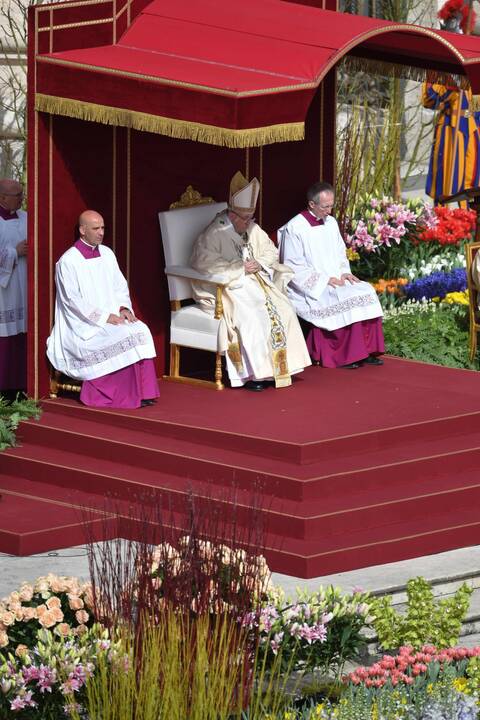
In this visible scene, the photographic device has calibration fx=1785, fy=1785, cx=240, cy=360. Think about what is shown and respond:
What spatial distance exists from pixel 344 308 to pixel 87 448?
8.00 ft

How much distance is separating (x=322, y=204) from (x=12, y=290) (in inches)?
88.7

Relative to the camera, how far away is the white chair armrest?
11.6 m

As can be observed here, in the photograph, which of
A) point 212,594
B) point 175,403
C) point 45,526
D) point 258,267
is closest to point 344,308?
point 258,267

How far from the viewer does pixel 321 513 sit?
988 cm

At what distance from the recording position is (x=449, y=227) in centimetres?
1585

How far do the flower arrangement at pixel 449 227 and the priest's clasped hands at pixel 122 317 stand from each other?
→ 4752mm

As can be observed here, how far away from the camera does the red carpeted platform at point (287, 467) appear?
9.85 m

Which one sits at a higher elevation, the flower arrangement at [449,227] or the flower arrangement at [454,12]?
the flower arrangement at [454,12]

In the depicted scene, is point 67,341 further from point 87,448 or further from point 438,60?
point 438,60

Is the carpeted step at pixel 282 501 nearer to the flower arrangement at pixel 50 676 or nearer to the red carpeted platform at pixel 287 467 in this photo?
the red carpeted platform at pixel 287 467

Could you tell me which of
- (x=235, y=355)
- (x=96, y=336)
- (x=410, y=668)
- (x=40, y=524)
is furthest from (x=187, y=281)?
(x=410, y=668)

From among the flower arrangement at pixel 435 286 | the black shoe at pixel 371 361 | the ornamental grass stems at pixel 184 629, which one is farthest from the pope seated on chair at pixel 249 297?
the ornamental grass stems at pixel 184 629

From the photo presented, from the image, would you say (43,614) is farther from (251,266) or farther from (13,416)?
(251,266)

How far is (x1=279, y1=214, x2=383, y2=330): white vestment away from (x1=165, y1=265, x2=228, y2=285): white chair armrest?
98 centimetres
